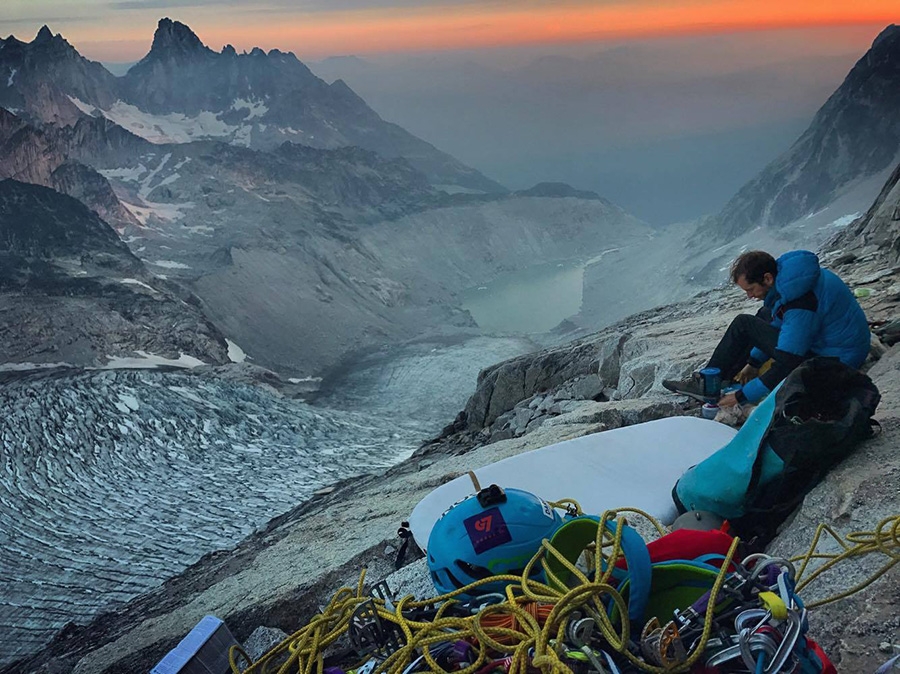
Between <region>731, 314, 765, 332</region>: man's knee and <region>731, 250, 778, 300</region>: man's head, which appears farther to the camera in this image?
<region>731, 314, 765, 332</region>: man's knee

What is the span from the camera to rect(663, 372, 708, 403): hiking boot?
7.12 meters

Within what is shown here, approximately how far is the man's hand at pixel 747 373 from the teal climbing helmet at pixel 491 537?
373 cm

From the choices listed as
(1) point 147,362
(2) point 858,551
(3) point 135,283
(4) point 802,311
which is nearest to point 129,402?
(1) point 147,362

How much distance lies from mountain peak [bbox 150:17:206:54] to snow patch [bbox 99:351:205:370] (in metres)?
153

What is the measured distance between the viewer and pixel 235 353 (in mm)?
67688

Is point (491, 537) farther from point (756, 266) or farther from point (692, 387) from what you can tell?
point (692, 387)

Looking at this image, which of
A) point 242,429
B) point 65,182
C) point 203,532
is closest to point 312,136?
point 65,182

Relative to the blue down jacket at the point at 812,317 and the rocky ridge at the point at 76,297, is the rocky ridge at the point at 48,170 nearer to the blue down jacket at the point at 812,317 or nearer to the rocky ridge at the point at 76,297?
the rocky ridge at the point at 76,297

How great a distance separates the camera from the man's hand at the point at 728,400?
6363mm

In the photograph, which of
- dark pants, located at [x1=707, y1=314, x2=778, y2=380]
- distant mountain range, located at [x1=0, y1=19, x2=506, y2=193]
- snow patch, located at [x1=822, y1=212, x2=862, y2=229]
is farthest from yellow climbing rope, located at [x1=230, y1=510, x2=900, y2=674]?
distant mountain range, located at [x1=0, y1=19, x2=506, y2=193]

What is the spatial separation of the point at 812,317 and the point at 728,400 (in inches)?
42.3

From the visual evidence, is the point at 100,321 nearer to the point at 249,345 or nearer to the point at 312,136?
the point at 249,345

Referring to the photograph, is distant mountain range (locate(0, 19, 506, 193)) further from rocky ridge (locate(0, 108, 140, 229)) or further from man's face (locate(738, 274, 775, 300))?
man's face (locate(738, 274, 775, 300))

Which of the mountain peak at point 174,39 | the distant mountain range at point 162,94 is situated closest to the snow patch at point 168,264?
the distant mountain range at point 162,94
